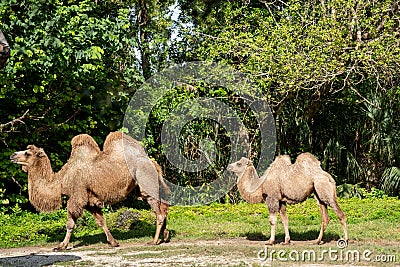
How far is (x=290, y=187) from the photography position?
10.0m

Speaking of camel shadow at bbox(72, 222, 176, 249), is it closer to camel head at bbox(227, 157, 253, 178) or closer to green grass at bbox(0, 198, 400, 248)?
green grass at bbox(0, 198, 400, 248)

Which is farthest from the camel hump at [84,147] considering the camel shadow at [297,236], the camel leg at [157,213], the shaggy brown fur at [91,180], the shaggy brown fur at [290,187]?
the camel shadow at [297,236]

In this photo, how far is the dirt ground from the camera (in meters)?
8.15

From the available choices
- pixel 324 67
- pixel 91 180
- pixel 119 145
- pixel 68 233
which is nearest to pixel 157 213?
pixel 91 180

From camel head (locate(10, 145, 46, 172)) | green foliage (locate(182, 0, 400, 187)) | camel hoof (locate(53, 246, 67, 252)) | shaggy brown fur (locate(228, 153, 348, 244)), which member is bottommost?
camel hoof (locate(53, 246, 67, 252))

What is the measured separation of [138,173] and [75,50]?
4645mm

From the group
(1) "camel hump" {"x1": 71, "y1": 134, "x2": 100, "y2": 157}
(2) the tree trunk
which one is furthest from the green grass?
(2) the tree trunk

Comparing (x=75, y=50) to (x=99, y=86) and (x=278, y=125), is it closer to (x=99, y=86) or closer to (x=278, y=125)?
(x=99, y=86)

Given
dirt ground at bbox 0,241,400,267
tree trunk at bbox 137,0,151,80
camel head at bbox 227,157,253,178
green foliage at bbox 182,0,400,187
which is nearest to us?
dirt ground at bbox 0,241,400,267

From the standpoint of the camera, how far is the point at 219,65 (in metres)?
17.0

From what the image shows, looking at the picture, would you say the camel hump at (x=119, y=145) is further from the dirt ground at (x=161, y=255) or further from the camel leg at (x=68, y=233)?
the dirt ground at (x=161, y=255)

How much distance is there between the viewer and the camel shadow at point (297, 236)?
10.6 m

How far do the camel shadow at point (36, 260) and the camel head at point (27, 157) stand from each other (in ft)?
5.36

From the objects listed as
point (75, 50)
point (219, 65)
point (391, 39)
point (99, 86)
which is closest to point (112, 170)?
point (75, 50)
